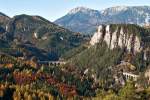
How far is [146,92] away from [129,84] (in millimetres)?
11801

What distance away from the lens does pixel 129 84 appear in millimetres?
173875

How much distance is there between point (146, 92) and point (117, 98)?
14.9 m

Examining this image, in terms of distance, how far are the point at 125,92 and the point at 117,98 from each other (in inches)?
178

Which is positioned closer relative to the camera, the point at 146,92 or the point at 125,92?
the point at 125,92

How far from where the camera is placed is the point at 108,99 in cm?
18000

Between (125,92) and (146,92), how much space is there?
14.9 m

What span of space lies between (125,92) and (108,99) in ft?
37.3

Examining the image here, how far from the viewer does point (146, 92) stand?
182250mm

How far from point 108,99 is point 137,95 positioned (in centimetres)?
1226

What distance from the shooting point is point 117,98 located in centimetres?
17338
